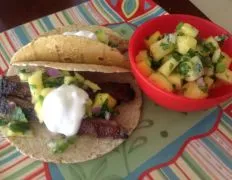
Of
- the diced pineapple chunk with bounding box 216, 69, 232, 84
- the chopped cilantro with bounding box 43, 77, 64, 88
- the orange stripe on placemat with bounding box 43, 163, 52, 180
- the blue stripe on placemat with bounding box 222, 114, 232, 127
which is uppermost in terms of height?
the chopped cilantro with bounding box 43, 77, 64, 88

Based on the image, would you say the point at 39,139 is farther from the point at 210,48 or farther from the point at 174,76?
the point at 210,48

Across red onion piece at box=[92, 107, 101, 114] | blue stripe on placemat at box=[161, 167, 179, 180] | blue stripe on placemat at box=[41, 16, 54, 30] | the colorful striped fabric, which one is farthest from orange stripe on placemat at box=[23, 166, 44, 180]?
blue stripe on placemat at box=[41, 16, 54, 30]

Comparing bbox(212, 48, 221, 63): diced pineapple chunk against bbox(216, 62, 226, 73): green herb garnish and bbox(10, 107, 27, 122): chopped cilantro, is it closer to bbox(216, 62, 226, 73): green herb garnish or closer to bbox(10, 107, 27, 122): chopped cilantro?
bbox(216, 62, 226, 73): green herb garnish

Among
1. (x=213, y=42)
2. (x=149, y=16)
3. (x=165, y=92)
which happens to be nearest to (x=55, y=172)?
(x=165, y=92)

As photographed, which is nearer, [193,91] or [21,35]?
[193,91]

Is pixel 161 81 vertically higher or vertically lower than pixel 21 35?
lower

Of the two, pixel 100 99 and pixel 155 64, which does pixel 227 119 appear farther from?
pixel 100 99

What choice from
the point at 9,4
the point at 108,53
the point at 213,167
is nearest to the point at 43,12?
the point at 9,4
